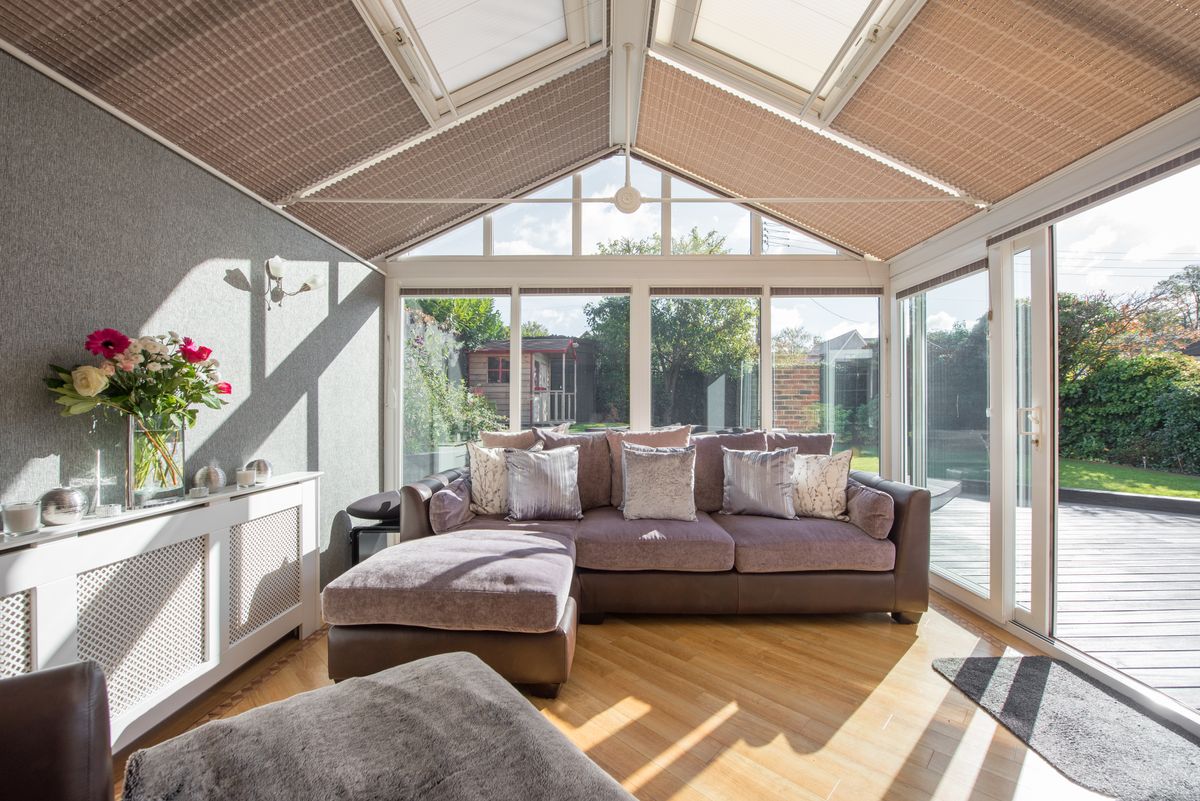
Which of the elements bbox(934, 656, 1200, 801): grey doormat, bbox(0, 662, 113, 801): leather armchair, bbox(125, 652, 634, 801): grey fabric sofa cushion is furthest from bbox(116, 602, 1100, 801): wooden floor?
bbox(0, 662, 113, 801): leather armchair

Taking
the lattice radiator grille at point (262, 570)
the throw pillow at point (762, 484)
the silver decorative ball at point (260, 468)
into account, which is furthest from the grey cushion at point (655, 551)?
the silver decorative ball at point (260, 468)

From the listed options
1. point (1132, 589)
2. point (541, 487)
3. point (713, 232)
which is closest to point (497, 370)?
point (541, 487)

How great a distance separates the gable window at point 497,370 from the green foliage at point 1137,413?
352 centimetres

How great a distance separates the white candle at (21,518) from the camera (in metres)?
1.46

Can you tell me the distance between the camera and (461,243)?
4.38m

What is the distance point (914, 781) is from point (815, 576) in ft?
4.02

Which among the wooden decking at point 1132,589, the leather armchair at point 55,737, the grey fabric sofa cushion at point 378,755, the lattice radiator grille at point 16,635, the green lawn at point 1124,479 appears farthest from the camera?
the wooden decking at point 1132,589

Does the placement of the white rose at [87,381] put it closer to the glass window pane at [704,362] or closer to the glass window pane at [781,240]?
the glass window pane at [704,362]

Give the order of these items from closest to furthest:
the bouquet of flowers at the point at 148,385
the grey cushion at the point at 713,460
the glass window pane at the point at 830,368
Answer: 1. the bouquet of flowers at the point at 148,385
2. the grey cushion at the point at 713,460
3. the glass window pane at the point at 830,368

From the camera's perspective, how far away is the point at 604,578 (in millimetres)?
2859

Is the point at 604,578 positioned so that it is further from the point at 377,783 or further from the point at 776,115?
the point at 776,115

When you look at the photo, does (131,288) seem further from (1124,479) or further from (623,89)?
(1124,479)

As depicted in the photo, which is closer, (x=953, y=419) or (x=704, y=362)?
(x=953, y=419)

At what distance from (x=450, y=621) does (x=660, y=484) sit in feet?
4.96
